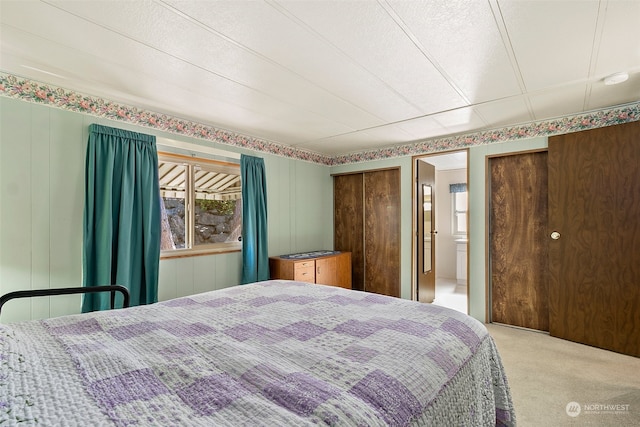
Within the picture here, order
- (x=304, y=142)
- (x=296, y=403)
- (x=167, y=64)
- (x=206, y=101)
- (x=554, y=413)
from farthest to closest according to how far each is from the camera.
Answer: (x=304, y=142)
(x=206, y=101)
(x=167, y=64)
(x=554, y=413)
(x=296, y=403)

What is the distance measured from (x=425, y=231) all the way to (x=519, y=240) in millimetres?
1305

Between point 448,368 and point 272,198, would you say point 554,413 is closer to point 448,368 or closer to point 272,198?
point 448,368

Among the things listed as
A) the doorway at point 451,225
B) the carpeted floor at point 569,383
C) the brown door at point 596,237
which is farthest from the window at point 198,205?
the brown door at point 596,237

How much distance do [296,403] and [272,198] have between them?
11.9ft

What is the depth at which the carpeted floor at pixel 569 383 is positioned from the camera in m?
1.95

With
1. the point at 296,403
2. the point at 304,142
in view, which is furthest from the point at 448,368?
the point at 304,142

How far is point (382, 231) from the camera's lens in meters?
4.71

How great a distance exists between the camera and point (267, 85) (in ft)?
8.07

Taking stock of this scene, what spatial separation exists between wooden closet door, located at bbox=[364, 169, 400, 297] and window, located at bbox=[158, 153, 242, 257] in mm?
2033

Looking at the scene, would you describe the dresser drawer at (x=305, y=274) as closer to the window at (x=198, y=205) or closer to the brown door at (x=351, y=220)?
the window at (x=198, y=205)

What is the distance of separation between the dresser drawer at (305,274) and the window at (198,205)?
0.80m

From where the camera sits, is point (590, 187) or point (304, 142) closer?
point (590, 187)

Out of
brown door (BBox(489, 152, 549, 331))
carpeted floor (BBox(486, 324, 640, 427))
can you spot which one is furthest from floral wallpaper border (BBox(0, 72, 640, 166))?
carpeted floor (BBox(486, 324, 640, 427))

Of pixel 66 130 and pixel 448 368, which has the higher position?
pixel 66 130
